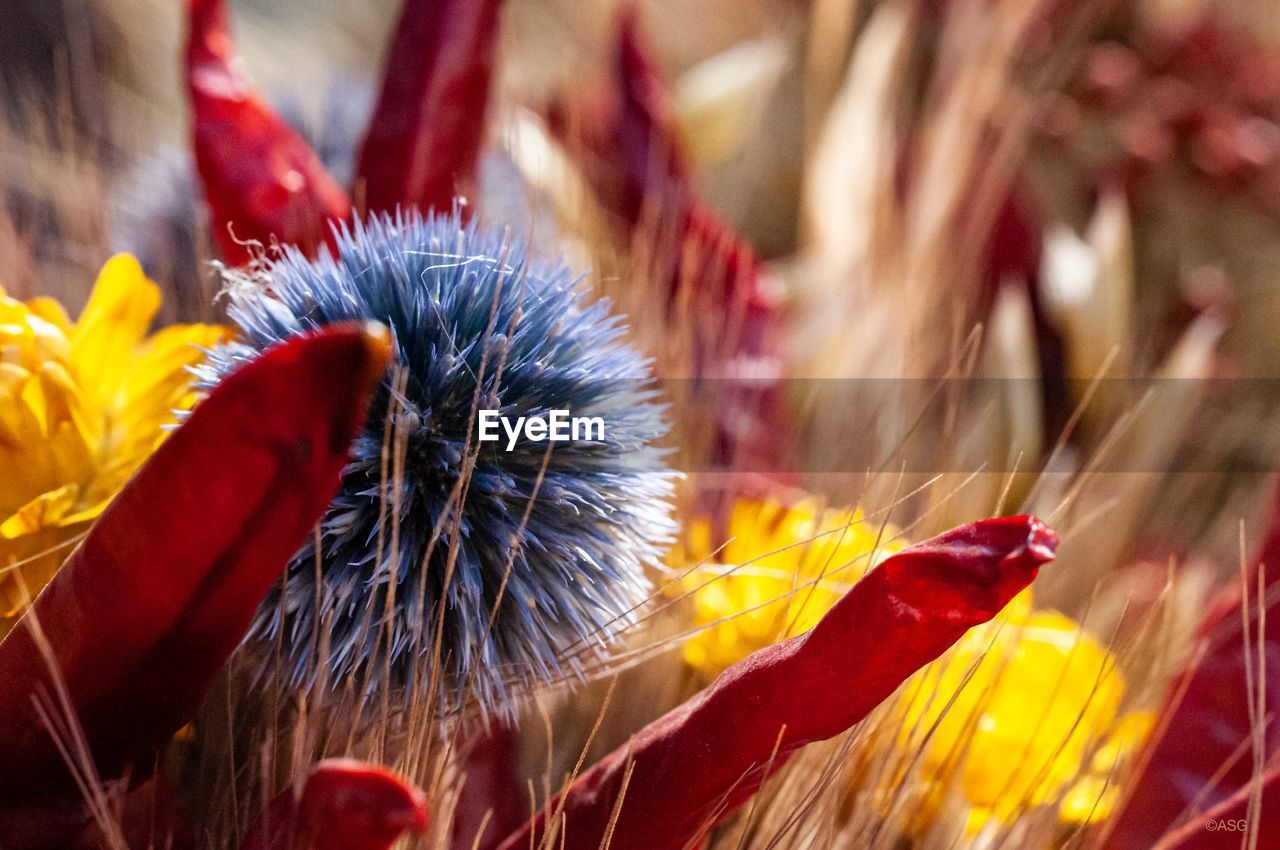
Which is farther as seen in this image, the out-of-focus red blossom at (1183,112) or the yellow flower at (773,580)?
the out-of-focus red blossom at (1183,112)

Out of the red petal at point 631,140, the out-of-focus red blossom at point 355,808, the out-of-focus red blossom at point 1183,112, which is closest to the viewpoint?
the out-of-focus red blossom at point 355,808

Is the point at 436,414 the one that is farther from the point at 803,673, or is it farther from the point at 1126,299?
the point at 1126,299

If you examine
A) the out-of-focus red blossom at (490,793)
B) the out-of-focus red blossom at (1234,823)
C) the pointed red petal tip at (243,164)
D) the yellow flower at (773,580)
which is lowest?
the out-of-focus red blossom at (1234,823)

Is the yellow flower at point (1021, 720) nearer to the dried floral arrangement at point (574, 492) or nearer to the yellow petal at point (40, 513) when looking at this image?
the dried floral arrangement at point (574, 492)

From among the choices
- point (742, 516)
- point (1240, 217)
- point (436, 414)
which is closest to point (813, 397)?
point (742, 516)

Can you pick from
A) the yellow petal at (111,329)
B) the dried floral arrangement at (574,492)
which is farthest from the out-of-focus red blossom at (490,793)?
the yellow petal at (111,329)

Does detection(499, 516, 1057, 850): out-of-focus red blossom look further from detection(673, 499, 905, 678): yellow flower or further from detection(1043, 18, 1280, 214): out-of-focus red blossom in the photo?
detection(1043, 18, 1280, 214): out-of-focus red blossom

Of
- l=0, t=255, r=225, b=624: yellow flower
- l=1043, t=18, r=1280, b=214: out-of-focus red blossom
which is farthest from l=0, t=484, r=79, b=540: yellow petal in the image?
l=1043, t=18, r=1280, b=214: out-of-focus red blossom

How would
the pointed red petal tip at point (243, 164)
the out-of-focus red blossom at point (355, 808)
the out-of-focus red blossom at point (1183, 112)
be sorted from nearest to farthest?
the out-of-focus red blossom at point (355, 808) < the pointed red petal tip at point (243, 164) < the out-of-focus red blossom at point (1183, 112)

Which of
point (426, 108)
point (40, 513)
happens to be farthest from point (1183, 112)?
point (40, 513)
